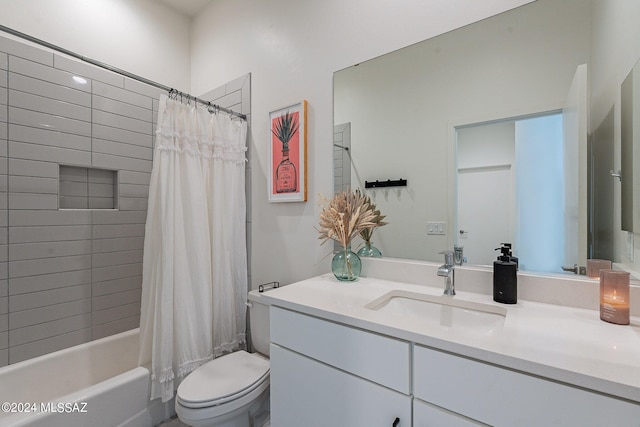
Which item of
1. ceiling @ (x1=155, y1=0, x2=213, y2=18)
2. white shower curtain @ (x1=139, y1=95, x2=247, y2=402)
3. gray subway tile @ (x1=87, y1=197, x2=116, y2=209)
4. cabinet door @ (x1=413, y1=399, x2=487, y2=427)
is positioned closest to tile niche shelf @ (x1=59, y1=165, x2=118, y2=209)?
gray subway tile @ (x1=87, y1=197, x2=116, y2=209)

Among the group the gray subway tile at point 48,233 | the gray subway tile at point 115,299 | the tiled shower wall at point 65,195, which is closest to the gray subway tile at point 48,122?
the tiled shower wall at point 65,195

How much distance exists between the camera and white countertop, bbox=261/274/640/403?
0.58 m

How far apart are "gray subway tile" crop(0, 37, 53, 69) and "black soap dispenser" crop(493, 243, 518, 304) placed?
2.68 metres

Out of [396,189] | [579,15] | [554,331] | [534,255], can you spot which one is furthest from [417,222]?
[579,15]

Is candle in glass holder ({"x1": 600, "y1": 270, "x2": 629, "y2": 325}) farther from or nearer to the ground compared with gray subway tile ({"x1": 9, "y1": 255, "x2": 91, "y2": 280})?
farther from the ground

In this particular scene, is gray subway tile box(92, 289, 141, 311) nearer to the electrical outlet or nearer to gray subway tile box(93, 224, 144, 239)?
gray subway tile box(93, 224, 144, 239)

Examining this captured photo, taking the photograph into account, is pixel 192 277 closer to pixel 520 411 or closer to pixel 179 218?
pixel 179 218

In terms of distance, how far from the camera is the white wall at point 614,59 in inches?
35.9

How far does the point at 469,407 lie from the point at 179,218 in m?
1.50

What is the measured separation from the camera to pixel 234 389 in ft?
4.24

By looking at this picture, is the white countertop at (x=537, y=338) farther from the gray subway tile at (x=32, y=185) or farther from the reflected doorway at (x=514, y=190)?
the gray subway tile at (x=32, y=185)

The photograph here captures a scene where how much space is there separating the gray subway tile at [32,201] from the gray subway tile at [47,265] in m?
0.32

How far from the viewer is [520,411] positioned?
0.64 meters

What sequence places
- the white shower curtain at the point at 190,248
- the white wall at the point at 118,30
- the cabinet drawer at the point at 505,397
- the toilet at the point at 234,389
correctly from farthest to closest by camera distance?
1. the white wall at the point at 118,30
2. the white shower curtain at the point at 190,248
3. the toilet at the point at 234,389
4. the cabinet drawer at the point at 505,397
